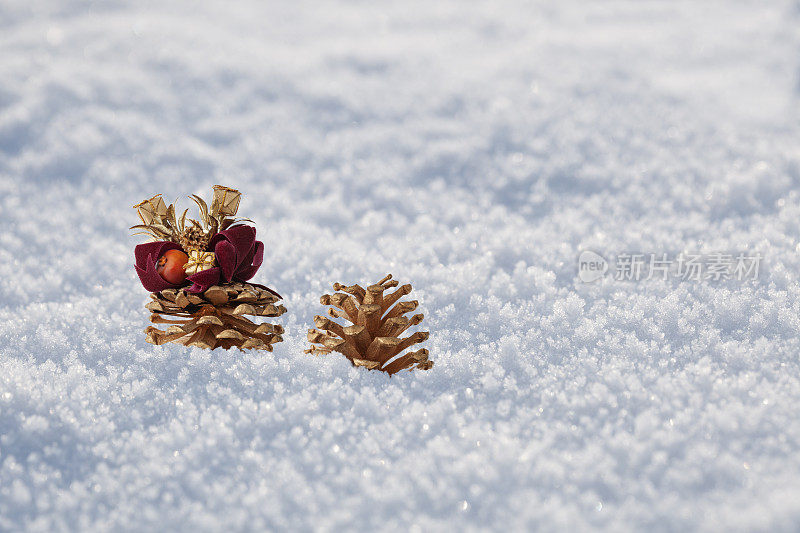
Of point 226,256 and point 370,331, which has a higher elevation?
point 226,256

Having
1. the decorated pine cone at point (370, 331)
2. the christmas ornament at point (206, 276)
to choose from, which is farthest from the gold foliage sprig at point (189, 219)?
the decorated pine cone at point (370, 331)

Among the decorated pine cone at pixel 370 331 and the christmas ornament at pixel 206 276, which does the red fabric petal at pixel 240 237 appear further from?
the decorated pine cone at pixel 370 331

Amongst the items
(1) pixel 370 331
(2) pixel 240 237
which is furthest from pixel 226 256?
(1) pixel 370 331

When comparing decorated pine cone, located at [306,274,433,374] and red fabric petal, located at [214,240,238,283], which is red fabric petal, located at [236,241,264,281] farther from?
decorated pine cone, located at [306,274,433,374]

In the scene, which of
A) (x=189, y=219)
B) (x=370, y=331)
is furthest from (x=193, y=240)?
(x=370, y=331)

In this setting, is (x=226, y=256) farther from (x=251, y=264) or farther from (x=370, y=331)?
(x=370, y=331)

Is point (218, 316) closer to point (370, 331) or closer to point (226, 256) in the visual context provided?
point (226, 256)
